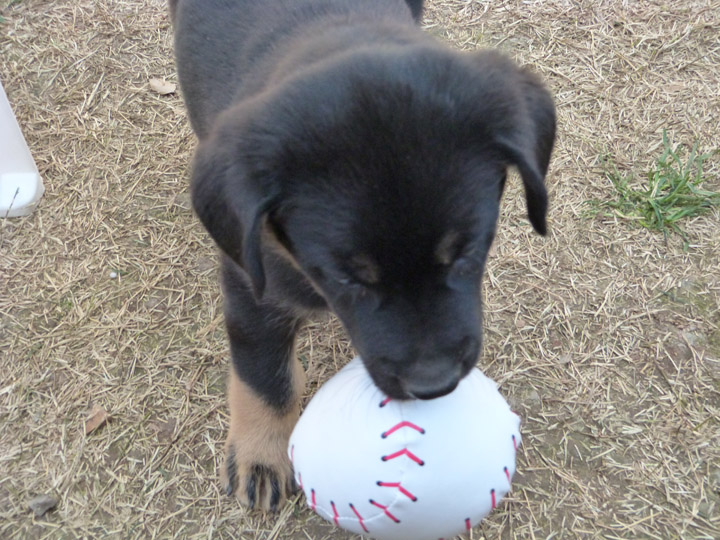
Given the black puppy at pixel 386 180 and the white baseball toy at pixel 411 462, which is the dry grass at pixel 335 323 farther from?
the black puppy at pixel 386 180

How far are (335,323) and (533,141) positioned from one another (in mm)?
1528

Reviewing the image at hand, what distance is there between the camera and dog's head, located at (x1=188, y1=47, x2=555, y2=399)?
5.96 ft

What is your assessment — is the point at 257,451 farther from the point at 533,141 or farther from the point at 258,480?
the point at 533,141

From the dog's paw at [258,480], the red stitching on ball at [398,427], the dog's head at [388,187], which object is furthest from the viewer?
the dog's paw at [258,480]

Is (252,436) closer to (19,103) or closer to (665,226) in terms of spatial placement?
(665,226)

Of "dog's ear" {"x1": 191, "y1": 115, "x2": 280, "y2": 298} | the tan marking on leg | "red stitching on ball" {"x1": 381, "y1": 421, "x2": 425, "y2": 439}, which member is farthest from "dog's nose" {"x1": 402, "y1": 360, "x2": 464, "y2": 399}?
the tan marking on leg

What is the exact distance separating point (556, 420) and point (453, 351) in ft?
4.04

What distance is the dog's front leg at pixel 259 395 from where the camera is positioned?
264 cm

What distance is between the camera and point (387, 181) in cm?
179

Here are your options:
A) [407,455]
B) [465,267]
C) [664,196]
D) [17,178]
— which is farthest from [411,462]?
[17,178]

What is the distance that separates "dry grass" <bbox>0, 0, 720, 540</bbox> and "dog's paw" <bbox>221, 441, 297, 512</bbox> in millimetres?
63

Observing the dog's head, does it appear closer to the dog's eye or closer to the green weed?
the dog's eye

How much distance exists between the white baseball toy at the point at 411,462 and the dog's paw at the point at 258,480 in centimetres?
62

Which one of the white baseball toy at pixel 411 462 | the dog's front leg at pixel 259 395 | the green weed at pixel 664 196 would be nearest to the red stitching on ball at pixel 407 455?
the white baseball toy at pixel 411 462
